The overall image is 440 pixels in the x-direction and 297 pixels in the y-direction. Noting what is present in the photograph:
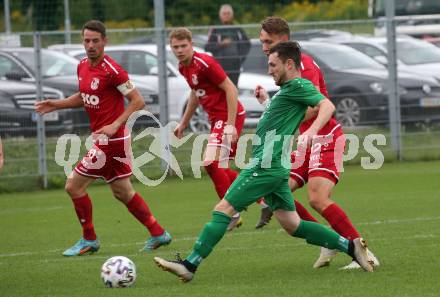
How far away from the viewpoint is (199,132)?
58.5 feet

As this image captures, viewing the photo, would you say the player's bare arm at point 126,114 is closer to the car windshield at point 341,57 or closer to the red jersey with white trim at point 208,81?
the red jersey with white trim at point 208,81

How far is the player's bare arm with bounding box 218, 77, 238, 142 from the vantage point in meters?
10.6

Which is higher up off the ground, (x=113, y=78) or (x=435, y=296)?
(x=113, y=78)

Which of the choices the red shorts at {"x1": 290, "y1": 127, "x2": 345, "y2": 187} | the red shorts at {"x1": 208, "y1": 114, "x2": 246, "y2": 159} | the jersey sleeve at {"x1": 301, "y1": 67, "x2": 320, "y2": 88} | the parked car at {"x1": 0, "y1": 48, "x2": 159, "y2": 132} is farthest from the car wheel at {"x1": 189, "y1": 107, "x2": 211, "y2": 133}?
the jersey sleeve at {"x1": 301, "y1": 67, "x2": 320, "y2": 88}

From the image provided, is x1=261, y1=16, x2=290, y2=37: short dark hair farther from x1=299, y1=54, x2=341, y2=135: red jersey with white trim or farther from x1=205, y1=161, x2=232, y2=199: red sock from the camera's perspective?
x1=205, y1=161, x2=232, y2=199: red sock

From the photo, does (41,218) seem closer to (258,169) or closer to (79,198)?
(79,198)

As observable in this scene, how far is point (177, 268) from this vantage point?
25.7ft

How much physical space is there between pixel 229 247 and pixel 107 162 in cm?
138

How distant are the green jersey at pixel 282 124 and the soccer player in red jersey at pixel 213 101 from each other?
9.59ft

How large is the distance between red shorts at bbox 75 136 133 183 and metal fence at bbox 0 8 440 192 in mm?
6944

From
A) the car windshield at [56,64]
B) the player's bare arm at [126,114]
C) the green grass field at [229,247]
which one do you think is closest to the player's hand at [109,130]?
the player's bare arm at [126,114]

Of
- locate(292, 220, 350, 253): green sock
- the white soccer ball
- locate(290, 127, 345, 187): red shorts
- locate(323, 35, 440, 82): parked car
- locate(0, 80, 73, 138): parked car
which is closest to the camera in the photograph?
the white soccer ball

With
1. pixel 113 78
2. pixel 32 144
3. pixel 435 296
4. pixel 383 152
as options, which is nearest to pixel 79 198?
pixel 113 78

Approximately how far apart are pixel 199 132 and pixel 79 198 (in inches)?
306
